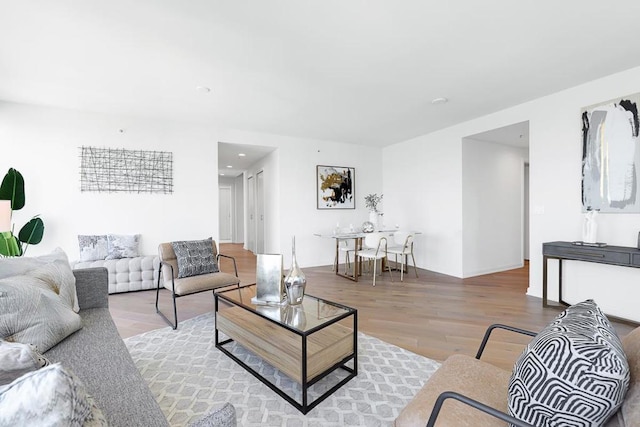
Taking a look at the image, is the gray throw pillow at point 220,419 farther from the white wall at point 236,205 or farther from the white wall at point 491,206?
the white wall at point 236,205

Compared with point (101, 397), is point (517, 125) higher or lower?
higher

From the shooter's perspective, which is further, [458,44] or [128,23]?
[458,44]

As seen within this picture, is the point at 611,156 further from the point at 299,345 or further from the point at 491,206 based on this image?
the point at 299,345

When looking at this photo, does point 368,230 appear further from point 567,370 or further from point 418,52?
point 567,370

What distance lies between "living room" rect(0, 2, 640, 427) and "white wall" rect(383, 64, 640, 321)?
1 cm

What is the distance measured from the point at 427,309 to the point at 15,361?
10.7 ft

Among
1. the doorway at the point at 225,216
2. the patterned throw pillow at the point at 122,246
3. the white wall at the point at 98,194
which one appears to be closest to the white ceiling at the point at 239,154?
the white wall at the point at 98,194

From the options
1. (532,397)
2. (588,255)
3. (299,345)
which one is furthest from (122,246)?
(588,255)

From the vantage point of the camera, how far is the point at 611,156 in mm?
3020

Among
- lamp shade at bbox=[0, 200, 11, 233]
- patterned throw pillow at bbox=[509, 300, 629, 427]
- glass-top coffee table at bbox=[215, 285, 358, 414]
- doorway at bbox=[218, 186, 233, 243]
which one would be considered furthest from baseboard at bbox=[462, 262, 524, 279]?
doorway at bbox=[218, 186, 233, 243]

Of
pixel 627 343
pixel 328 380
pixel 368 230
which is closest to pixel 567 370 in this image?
pixel 627 343

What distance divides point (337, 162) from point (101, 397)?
211 inches

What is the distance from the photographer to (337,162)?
6.00m

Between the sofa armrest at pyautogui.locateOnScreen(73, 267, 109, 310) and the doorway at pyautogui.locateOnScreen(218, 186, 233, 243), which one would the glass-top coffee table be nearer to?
the sofa armrest at pyautogui.locateOnScreen(73, 267, 109, 310)
